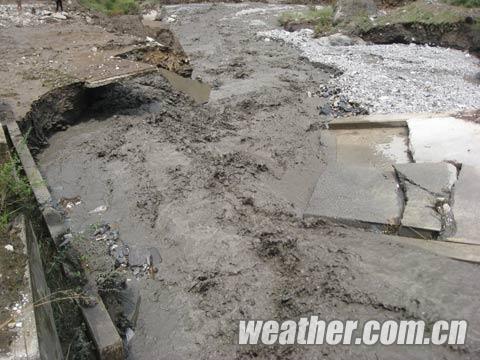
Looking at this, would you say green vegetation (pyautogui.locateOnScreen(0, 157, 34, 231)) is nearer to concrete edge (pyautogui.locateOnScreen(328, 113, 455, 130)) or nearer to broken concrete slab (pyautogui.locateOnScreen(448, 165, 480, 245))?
broken concrete slab (pyautogui.locateOnScreen(448, 165, 480, 245))

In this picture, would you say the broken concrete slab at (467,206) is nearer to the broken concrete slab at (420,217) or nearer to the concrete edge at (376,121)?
the broken concrete slab at (420,217)

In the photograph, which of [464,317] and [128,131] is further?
[128,131]

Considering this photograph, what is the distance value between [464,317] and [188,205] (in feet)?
10.3

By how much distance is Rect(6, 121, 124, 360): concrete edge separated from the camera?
311 cm

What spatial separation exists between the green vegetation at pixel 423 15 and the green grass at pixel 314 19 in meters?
1.60

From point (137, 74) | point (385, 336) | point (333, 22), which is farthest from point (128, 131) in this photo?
point (333, 22)

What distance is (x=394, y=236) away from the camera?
180 inches

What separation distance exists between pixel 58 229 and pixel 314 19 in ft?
39.2

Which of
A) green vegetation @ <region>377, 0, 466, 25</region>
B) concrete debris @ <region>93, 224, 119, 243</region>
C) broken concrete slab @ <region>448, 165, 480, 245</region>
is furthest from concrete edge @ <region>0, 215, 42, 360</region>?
green vegetation @ <region>377, 0, 466, 25</region>

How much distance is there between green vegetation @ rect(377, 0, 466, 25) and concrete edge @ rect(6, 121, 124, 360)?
10194mm

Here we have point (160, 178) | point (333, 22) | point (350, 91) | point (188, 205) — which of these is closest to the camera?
point (188, 205)

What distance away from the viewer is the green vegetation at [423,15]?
11.3 metres

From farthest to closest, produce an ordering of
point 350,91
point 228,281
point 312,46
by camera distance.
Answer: point 312,46, point 350,91, point 228,281

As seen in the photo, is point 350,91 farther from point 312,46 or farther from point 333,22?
point 333,22
